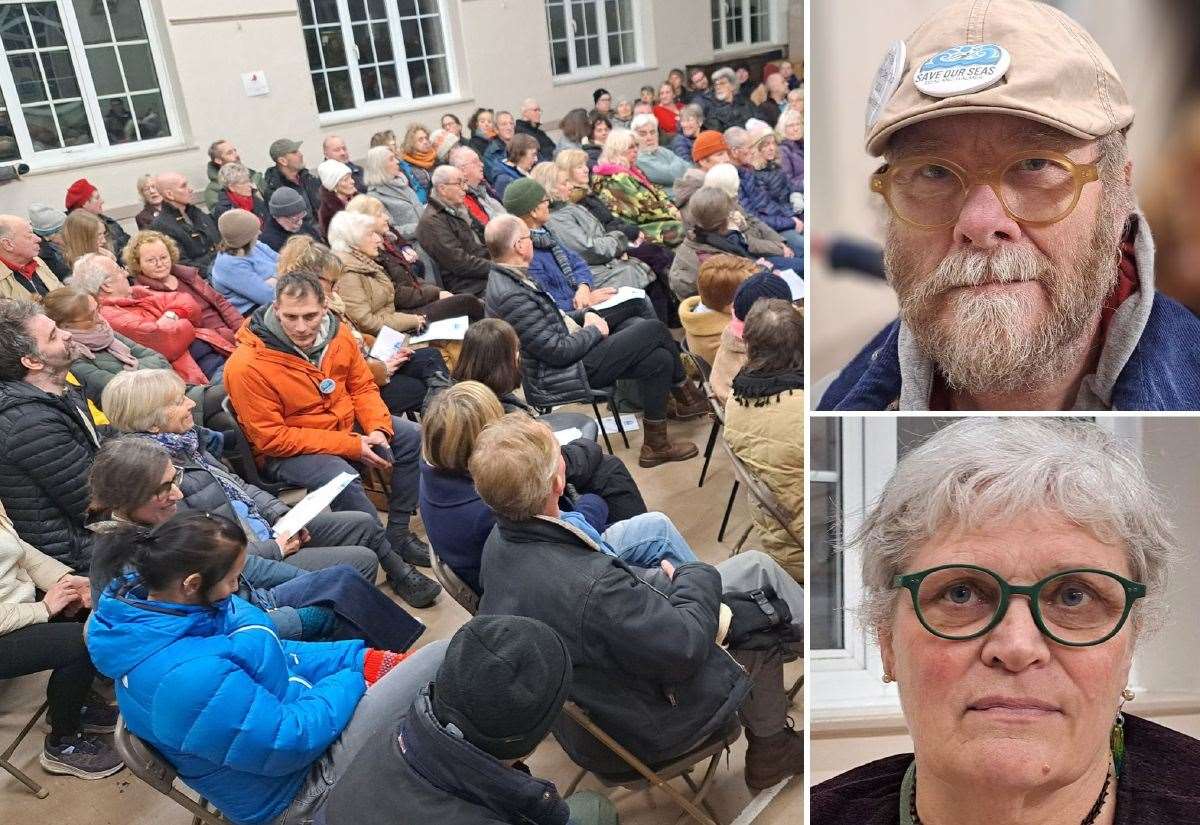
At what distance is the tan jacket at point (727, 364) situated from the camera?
309 centimetres

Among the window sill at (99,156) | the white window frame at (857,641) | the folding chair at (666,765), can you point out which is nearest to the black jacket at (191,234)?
the window sill at (99,156)

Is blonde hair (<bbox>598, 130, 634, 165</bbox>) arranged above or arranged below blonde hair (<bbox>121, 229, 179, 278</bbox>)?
A: above

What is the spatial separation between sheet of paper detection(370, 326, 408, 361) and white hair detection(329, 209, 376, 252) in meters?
0.56

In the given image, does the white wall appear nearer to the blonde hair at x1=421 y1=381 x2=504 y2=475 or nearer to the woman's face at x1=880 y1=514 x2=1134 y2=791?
the blonde hair at x1=421 y1=381 x2=504 y2=475

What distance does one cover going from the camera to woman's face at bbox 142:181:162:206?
553 centimetres

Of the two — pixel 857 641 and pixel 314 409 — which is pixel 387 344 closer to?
pixel 314 409

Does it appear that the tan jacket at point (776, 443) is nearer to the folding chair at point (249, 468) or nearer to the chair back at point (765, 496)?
the chair back at point (765, 496)

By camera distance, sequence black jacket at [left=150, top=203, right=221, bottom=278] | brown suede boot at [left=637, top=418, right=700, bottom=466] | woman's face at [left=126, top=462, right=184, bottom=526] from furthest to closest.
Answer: black jacket at [left=150, top=203, right=221, bottom=278], brown suede boot at [left=637, top=418, right=700, bottom=466], woman's face at [left=126, top=462, right=184, bottom=526]

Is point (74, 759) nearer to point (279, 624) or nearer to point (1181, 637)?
point (279, 624)

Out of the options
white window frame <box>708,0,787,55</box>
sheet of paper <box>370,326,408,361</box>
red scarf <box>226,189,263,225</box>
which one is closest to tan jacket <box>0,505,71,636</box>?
sheet of paper <box>370,326,408,361</box>

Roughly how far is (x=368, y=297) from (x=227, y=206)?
8.41 ft

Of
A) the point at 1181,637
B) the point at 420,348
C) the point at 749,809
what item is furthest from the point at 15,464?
the point at 1181,637

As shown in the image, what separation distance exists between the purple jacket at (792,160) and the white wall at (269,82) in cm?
269

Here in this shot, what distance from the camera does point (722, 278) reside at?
351 centimetres
